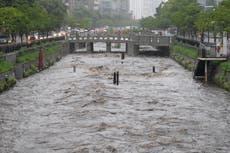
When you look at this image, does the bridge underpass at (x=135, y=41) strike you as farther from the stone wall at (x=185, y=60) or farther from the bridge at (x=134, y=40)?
the stone wall at (x=185, y=60)

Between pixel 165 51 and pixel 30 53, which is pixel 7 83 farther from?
pixel 165 51

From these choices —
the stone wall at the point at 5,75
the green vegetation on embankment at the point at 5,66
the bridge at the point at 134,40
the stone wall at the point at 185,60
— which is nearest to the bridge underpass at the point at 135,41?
the bridge at the point at 134,40

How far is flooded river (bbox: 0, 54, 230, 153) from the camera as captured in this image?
3750 centimetres

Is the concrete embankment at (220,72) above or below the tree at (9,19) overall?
below

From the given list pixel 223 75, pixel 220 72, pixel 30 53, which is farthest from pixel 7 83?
pixel 30 53

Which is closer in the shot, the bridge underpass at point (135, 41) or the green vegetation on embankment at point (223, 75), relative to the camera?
the green vegetation on embankment at point (223, 75)

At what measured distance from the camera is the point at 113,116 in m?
46.6

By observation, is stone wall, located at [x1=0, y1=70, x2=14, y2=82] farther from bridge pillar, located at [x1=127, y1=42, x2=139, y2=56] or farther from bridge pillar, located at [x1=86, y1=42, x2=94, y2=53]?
bridge pillar, located at [x1=86, y1=42, x2=94, y2=53]

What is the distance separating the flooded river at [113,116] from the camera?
1476 inches

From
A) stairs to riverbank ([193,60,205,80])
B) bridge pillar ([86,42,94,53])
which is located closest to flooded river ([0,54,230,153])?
stairs to riverbank ([193,60,205,80])

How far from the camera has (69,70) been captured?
281 ft

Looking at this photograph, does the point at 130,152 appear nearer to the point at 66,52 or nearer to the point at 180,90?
the point at 180,90

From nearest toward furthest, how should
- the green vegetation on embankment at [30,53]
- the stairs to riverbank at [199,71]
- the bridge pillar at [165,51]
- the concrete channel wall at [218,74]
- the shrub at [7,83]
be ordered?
the shrub at [7,83] < the concrete channel wall at [218,74] < the stairs to riverbank at [199,71] < the green vegetation on embankment at [30,53] < the bridge pillar at [165,51]

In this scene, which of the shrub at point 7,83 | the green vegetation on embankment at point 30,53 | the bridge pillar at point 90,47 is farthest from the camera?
the bridge pillar at point 90,47
